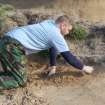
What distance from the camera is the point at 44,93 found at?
7.01 m

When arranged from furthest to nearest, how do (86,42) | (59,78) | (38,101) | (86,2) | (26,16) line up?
1. (86,2)
2. (26,16)
3. (86,42)
4. (59,78)
5. (38,101)

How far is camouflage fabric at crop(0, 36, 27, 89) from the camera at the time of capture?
7020mm

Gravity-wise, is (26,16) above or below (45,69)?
above

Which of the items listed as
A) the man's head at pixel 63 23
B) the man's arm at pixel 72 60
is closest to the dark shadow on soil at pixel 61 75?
the man's arm at pixel 72 60

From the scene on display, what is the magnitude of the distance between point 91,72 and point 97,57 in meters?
0.41

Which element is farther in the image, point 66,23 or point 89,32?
point 89,32

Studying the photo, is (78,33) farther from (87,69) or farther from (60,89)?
(60,89)

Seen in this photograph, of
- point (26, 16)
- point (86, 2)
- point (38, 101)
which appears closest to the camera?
point (38, 101)

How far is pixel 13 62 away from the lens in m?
7.06

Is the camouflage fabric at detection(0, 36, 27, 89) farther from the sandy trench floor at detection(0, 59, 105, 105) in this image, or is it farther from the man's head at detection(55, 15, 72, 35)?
the man's head at detection(55, 15, 72, 35)

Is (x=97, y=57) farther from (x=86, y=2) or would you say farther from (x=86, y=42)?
(x=86, y=2)

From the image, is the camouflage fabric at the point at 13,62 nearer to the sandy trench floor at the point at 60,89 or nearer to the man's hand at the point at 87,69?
the sandy trench floor at the point at 60,89

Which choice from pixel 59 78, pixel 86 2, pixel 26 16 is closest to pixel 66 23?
pixel 59 78

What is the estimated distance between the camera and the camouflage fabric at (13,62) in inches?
276
